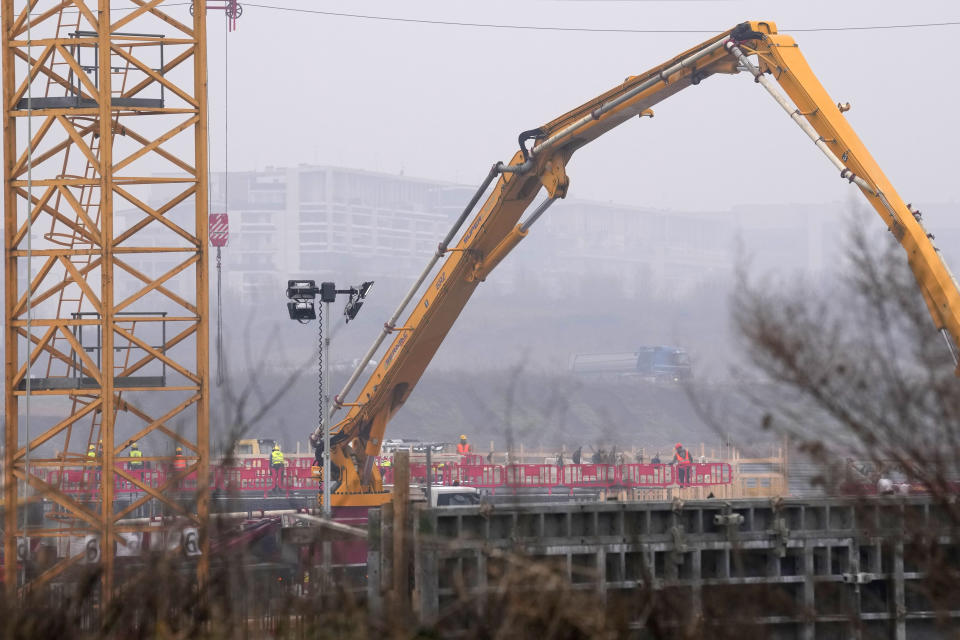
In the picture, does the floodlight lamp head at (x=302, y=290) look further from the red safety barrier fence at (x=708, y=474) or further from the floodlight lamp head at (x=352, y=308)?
the red safety barrier fence at (x=708, y=474)

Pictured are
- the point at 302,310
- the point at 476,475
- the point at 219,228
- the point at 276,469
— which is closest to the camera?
the point at 302,310

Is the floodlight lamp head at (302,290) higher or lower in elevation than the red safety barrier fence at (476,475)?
higher

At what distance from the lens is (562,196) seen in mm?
19656

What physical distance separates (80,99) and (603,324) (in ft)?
330

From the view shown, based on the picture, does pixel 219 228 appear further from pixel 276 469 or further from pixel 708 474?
pixel 708 474

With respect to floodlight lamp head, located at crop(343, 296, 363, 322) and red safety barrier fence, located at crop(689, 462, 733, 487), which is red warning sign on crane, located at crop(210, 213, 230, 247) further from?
red safety barrier fence, located at crop(689, 462, 733, 487)

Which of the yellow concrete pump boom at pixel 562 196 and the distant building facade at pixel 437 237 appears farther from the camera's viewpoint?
the distant building facade at pixel 437 237

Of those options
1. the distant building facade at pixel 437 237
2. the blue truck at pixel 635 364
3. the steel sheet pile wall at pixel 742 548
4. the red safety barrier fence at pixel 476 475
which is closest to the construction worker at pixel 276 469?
the red safety barrier fence at pixel 476 475

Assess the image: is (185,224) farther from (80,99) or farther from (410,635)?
(410,635)

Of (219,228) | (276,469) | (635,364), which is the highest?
(219,228)

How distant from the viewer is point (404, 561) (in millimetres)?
11547

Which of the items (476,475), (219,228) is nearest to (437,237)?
(476,475)

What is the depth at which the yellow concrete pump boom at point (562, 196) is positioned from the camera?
46.8 ft

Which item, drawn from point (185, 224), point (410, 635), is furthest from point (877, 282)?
point (185, 224)
